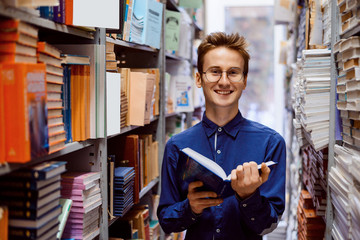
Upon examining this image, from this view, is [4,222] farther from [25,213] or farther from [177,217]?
[177,217]

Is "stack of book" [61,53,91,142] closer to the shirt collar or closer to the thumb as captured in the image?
the shirt collar

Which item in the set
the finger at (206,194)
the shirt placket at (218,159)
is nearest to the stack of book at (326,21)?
the shirt placket at (218,159)

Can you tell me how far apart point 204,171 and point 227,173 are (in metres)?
0.39

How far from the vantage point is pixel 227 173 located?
160cm

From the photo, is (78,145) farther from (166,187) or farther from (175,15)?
(175,15)

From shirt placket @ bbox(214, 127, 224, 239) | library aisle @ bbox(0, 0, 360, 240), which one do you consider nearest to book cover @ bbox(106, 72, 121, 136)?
library aisle @ bbox(0, 0, 360, 240)

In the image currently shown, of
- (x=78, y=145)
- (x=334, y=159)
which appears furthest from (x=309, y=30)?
(x=78, y=145)

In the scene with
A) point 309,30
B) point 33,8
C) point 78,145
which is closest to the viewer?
point 33,8

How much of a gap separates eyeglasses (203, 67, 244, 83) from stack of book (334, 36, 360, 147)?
40 cm

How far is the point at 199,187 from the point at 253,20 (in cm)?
463

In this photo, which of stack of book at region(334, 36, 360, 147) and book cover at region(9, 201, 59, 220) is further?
stack of book at region(334, 36, 360, 147)

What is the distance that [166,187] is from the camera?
5.49ft

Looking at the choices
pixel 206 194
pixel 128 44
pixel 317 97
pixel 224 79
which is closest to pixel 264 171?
pixel 206 194

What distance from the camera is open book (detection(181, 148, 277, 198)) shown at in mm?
1204
